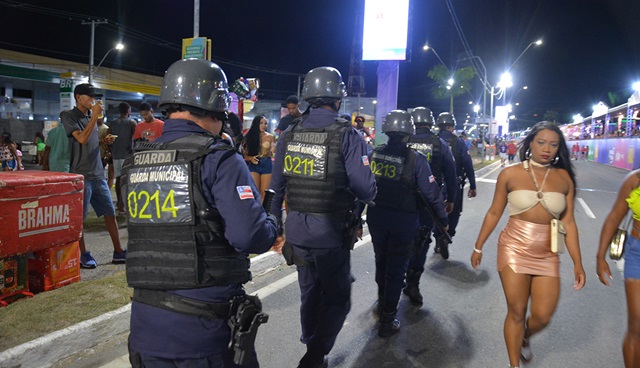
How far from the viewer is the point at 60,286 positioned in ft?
14.6

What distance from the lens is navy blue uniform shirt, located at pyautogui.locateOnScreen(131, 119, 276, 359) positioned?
6.04 feet

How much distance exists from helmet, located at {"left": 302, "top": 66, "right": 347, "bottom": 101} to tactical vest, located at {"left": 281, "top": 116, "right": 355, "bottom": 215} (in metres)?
0.28

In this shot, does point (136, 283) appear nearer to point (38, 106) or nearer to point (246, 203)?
point (246, 203)

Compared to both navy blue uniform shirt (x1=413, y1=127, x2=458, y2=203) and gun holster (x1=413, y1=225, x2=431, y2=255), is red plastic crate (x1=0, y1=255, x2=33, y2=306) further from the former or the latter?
navy blue uniform shirt (x1=413, y1=127, x2=458, y2=203)

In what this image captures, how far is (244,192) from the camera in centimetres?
189

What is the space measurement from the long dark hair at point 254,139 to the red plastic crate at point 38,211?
3.08m

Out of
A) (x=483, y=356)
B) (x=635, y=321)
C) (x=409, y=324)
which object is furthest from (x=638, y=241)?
(x=409, y=324)

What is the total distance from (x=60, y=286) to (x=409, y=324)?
11.4 ft

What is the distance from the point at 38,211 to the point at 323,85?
2892 millimetres

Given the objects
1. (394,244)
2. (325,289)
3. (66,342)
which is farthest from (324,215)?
(66,342)

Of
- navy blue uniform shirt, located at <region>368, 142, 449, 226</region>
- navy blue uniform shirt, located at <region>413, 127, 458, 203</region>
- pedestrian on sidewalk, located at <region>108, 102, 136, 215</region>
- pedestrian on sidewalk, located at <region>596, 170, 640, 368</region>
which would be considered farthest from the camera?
pedestrian on sidewalk, located at <region>108, 102, 136, 215</region>

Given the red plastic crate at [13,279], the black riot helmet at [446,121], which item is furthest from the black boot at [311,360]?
the black riot helmet at [446,121]

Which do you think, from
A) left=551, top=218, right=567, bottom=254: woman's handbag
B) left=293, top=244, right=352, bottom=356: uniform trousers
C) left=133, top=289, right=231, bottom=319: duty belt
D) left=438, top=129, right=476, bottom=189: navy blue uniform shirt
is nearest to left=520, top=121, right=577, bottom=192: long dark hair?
left=551, top=218, right=567, bottom=254: woman's handbag

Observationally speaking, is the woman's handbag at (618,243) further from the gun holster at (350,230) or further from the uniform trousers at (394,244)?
the gun holster at (350,230)
